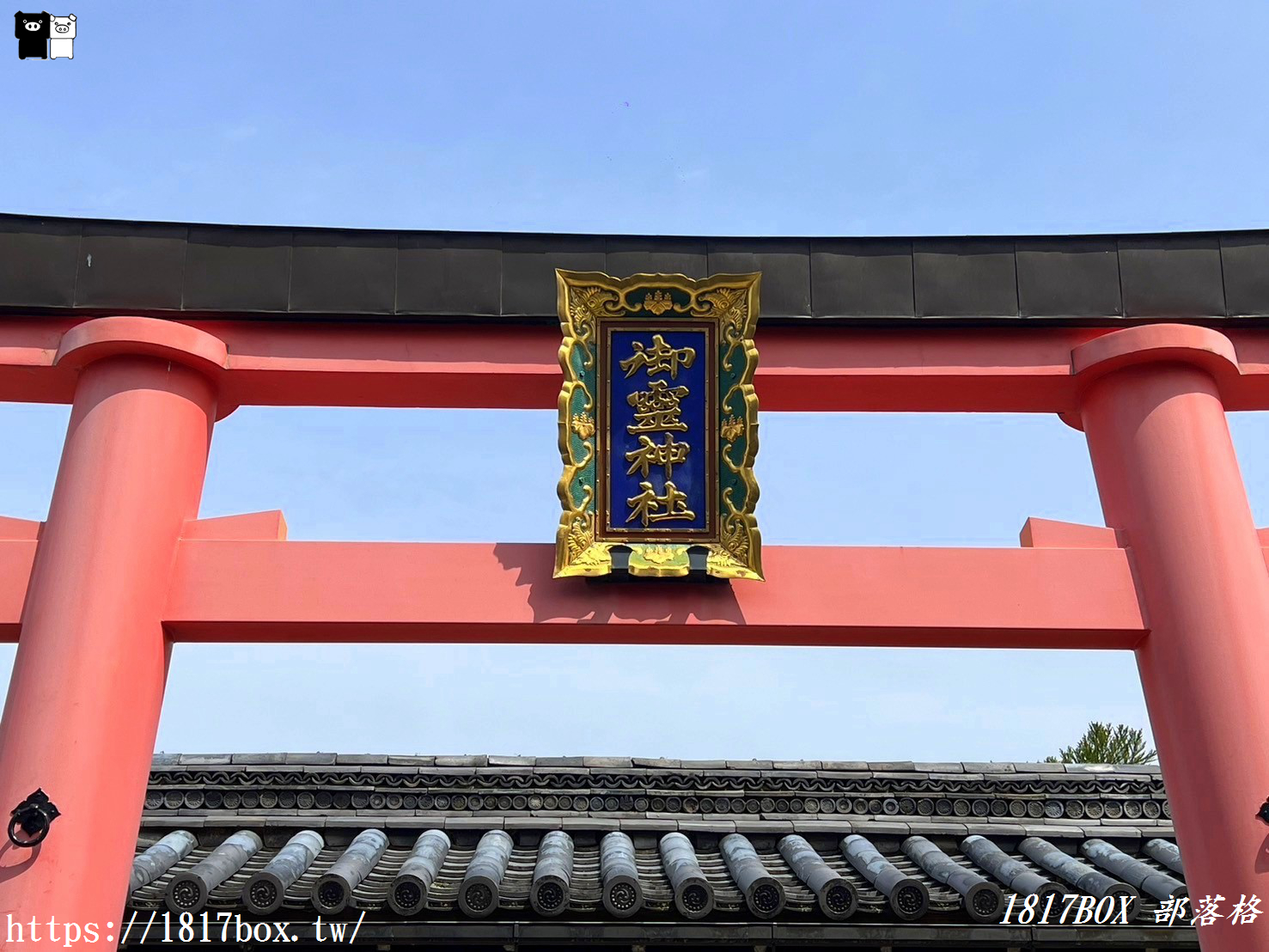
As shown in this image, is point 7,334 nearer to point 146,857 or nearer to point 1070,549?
point 146,857

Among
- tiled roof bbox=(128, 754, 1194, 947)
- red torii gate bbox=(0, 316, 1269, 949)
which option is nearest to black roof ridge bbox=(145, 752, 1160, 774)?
tiled roof bbox=(128, 754, 1194, 947)

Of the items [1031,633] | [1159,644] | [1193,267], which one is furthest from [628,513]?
[1193,267]

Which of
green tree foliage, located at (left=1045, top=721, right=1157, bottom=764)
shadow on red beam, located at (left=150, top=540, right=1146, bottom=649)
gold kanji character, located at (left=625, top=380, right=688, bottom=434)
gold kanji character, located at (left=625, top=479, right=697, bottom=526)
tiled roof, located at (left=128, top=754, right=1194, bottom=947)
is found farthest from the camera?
green tree foliage, located at (left=1045, top=721, right=1157, bottom=764)

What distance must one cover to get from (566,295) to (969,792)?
4.61m

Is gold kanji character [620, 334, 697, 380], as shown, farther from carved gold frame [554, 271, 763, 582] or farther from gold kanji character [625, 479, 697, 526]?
gold kanji character [625, 479, 697, 526]

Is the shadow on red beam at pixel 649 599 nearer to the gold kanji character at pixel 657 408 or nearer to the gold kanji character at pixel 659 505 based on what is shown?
the gold kanji character at pixel 659 505

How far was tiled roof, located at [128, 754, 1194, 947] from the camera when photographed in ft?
20.2

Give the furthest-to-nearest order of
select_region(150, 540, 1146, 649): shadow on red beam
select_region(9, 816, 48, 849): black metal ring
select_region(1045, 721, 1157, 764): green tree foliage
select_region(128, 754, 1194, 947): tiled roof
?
1. select_region(1045, 721, 1157, 764): green tree foliage
2. select_region(128, 754, 1194, 947): tiled roof
3. select_region(150, 540, 1146, 649): shadow on red beam
4. select_region(9, 816, 48, 849): black metal ring

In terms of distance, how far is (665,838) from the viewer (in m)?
7.99

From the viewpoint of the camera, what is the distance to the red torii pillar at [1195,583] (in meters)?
5.00

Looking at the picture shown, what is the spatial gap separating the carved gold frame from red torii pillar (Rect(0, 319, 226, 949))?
1652mm

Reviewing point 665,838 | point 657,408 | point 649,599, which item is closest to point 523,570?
point 649,599

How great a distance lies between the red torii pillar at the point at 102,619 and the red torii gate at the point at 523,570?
1 cm

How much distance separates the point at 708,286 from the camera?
575 cm
